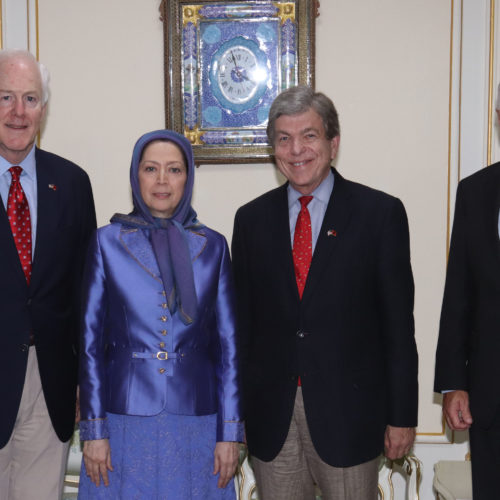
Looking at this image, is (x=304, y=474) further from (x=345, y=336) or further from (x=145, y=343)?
(x=145, y=343)

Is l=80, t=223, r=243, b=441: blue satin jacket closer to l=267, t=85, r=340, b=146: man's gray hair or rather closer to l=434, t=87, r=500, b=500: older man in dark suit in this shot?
l=267, t=85, r=340, b=146: man's gray hair

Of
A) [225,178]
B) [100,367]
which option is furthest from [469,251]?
[225,178]

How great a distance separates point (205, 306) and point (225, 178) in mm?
1394

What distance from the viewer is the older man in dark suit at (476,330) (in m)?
2.18

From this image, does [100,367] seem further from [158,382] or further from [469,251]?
[469,251]

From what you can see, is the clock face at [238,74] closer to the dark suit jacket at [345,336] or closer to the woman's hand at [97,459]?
the dark suit jacket at [345,336]

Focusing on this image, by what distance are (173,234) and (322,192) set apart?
589mm

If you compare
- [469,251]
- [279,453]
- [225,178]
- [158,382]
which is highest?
[225,178]

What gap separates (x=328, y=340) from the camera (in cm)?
229

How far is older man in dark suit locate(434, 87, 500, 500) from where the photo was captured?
2.18 m

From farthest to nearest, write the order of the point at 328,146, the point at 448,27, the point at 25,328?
the point at 448,27, the point at 328,146, the point at 25,328

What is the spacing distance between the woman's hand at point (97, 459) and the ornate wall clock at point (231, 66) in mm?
1755

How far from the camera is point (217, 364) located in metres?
2.32

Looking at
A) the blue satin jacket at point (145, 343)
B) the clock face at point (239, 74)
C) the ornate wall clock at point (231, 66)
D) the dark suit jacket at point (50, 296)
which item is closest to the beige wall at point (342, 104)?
the ornate wall clock at point (231, 66)
